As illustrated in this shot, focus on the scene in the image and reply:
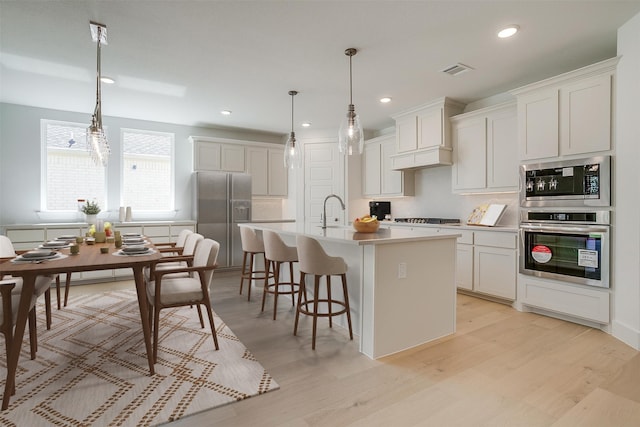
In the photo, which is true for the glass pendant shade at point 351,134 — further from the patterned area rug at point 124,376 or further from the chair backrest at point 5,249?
the chair backrest at point 5,249

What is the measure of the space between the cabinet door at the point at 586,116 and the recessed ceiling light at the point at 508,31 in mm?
891

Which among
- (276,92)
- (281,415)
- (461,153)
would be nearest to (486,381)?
(281,415)

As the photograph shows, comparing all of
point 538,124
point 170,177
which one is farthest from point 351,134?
point 170,177

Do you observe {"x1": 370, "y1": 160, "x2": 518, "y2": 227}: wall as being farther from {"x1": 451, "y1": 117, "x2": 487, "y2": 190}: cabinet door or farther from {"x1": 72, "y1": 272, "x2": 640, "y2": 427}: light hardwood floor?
{"x1": 72, "y1": 272, "x2": 640, "y2": 427}: light hardwood floor

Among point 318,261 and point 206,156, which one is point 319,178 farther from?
point 318,261

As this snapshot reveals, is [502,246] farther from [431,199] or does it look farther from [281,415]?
[281,415]

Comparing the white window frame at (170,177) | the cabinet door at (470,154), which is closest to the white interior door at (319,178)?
the cabinet door at (470,154)

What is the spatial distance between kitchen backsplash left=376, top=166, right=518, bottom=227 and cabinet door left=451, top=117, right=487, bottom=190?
0.99ft

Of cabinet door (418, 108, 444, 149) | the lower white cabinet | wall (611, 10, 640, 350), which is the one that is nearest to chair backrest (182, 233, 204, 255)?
the lower white cabinet

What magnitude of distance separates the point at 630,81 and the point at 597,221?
1.18 metres

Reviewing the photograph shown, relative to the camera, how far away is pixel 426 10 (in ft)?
8.25

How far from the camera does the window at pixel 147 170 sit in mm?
5488

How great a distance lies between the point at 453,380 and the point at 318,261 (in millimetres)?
1205

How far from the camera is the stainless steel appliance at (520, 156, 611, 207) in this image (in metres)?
2.92
